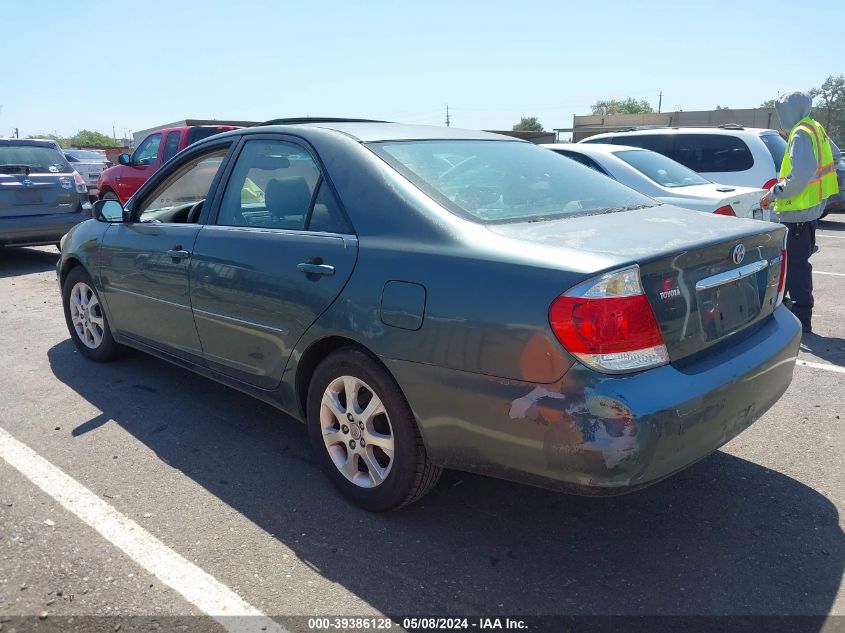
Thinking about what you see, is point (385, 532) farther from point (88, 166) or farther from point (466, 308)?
point (88, 166)

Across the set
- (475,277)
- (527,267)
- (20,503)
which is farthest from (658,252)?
(20,503)

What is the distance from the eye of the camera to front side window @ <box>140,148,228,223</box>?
13.7 ft

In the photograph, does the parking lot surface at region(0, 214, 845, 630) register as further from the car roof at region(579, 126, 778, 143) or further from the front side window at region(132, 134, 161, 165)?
the front side window at region(132, 134, 161, 165)

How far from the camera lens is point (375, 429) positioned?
3.05m

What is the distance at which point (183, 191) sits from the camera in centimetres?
498

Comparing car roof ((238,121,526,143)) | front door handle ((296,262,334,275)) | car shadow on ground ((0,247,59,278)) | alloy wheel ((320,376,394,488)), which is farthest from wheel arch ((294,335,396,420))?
car shadow on ground ((0,247,59,278))

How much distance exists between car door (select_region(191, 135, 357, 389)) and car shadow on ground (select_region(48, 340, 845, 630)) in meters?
0.53

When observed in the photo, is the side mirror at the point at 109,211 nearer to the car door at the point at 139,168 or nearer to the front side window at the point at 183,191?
the front side window at the point at 183,191

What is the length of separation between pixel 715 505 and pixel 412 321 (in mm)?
1625

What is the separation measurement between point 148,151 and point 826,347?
1034 centimetres

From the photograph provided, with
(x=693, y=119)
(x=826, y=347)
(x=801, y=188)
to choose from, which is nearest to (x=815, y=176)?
(x=801, y=188)

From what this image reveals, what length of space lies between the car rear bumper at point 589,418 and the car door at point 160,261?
1.73 meters

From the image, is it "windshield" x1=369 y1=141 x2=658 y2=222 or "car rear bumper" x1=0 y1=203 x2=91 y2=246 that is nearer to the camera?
"windshield" x1=369 y1=141 x2=658 y2=222

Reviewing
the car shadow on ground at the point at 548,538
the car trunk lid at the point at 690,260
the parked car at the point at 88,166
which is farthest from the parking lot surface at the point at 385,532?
the parked car at the point at 88,166
